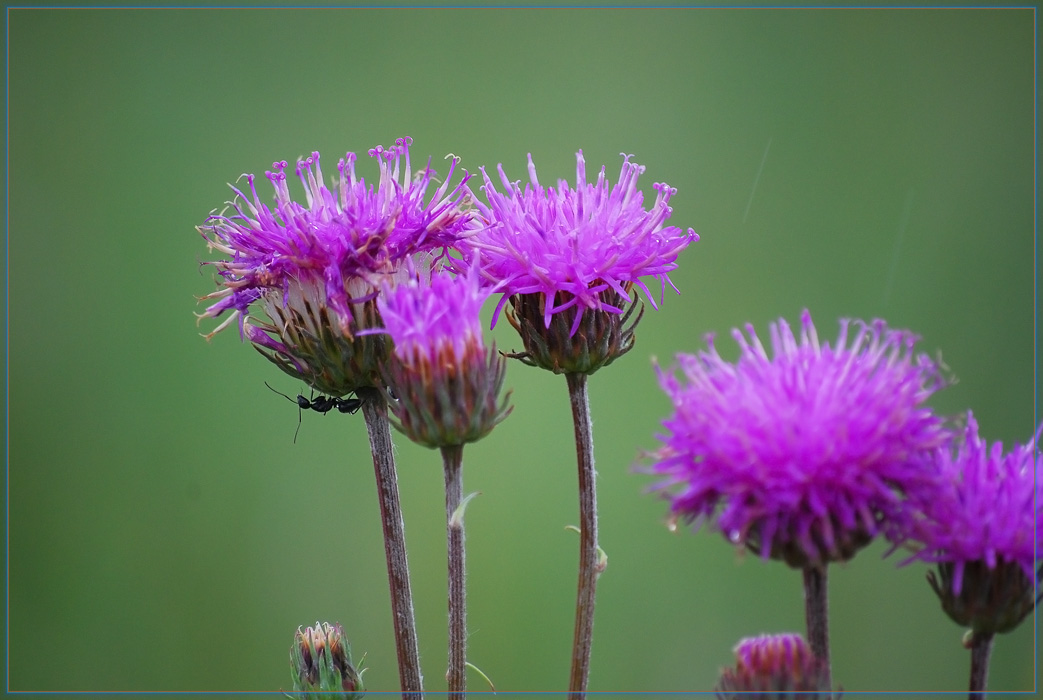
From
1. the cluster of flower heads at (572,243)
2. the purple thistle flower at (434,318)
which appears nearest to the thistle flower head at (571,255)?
the cluster of flower heads at (572,243)

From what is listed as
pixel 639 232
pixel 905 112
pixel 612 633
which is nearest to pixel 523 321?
pixel 639 232

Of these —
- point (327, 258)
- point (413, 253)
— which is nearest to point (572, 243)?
point (413, 253)

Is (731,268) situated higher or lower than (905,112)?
lower

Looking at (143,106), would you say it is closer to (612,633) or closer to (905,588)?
(612,633)

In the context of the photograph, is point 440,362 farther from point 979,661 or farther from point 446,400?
point 979,661

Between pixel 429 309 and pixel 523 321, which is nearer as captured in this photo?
pixel 429 309

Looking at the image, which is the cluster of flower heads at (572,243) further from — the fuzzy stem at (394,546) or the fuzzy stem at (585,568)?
the fuzzy stem at (394,546)
